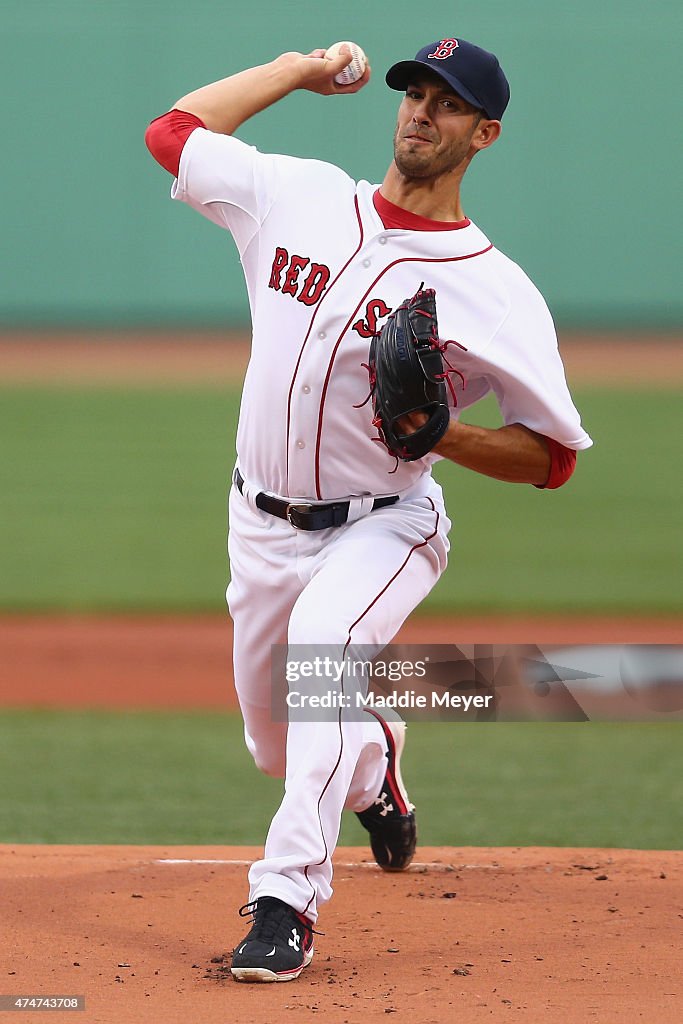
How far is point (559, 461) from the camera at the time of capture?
3.27 m

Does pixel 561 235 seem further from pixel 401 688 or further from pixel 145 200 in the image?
pixel 401 688

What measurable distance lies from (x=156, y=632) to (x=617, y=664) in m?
2.78

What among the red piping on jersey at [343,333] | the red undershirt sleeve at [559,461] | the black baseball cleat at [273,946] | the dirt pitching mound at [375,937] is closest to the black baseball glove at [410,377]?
the red piping on jersey at [343,333]

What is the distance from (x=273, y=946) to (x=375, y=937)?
512mm

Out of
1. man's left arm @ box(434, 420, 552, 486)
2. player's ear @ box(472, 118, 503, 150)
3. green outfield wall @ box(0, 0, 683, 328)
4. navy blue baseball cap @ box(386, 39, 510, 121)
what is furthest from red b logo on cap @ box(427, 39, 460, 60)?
green outfield wall @ box(0, 0, 683, 328)

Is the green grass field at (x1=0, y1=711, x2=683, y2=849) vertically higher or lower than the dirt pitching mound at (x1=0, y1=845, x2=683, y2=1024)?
lower

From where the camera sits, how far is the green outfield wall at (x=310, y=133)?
71.5 ft

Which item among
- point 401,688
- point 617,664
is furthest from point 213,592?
point 401,688

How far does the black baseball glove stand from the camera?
114 inches

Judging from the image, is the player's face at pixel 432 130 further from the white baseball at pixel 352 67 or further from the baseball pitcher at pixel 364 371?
the white baseball at pixel 352 67

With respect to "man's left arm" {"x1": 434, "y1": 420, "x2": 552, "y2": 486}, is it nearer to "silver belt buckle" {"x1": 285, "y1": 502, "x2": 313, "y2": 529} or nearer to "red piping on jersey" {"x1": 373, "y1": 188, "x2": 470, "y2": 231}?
"silver belt buckle" {"x1": 285, "y1": 502, "x2": 313, "y2": 529}

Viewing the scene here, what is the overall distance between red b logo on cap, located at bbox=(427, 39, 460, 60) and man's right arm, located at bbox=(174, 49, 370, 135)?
38 cm

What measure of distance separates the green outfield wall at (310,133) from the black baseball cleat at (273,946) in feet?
64.6

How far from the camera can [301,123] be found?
22016 mm
